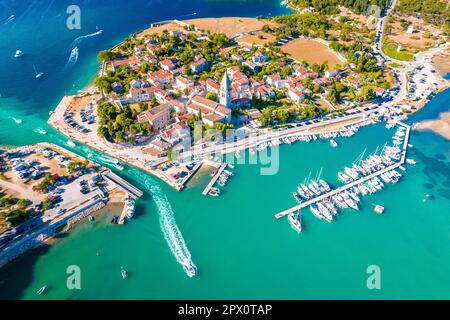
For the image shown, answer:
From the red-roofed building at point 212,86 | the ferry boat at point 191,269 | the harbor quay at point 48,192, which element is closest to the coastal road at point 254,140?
the harbor quay at point 48,192

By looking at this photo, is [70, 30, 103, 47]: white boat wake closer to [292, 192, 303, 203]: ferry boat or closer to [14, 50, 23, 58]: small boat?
[14, 50, 23, 58]: small boat

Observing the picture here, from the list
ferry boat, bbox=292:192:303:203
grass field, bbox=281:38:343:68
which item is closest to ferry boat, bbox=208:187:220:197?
ferry boat, bbox=292:192:303:203

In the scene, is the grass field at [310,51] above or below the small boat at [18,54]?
below

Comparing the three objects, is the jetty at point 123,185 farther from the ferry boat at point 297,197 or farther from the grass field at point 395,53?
the grass field at point 395,53

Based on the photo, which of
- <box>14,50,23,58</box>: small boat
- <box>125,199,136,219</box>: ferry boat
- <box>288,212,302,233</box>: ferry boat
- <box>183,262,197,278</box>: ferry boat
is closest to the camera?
<box>183,262,197,278</box>: ferry boat

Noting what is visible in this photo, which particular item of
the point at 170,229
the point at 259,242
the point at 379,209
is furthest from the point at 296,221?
the point at 170,229

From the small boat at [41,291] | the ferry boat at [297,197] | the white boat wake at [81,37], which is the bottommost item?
the small boat at [41,291]

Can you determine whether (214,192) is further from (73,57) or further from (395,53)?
(395,53)

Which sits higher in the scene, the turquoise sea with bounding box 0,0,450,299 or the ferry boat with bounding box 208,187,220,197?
the ferry boat with bounding box 208,187,220,197
